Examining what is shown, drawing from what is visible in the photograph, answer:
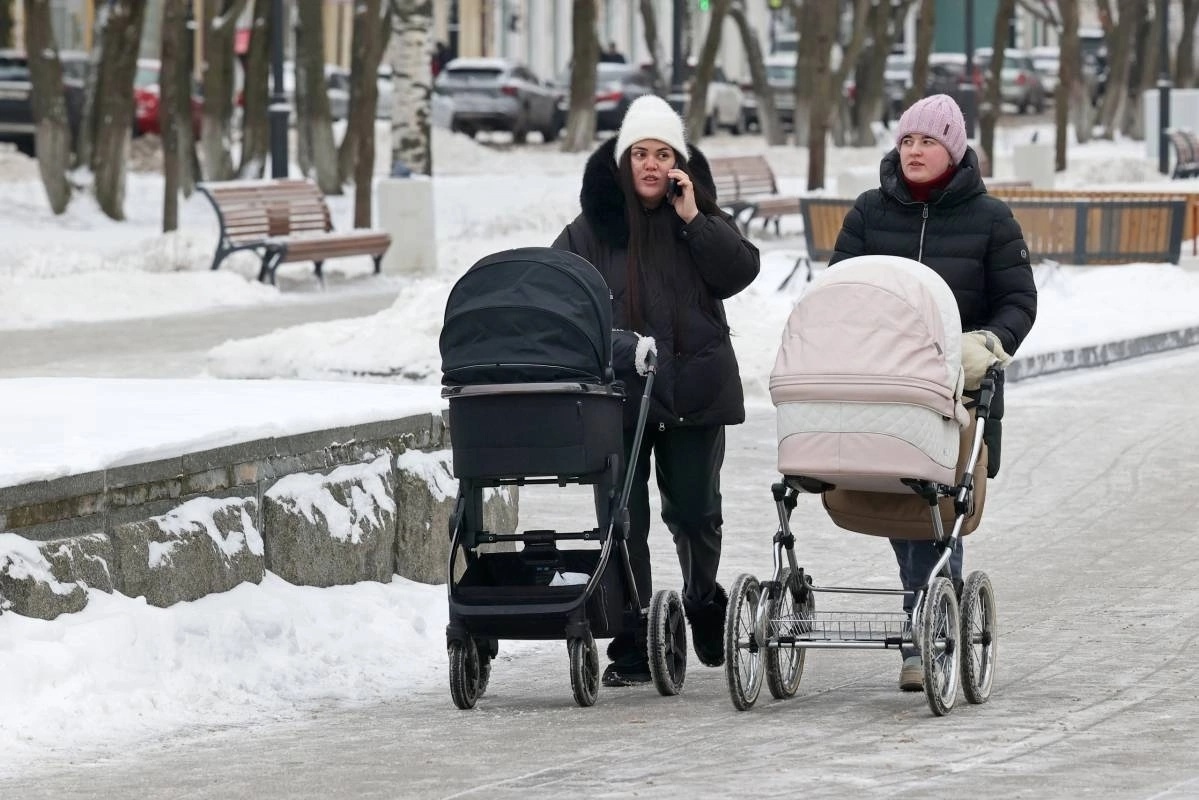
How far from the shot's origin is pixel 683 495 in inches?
289

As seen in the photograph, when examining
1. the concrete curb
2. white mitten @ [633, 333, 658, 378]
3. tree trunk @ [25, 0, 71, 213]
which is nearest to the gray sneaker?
white mitten @ [633, 333, 658, 378]

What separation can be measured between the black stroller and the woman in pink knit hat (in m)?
0.76

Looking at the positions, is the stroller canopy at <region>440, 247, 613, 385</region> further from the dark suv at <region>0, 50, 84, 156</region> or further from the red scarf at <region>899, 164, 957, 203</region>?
the dark suv at <region>0, 50, 84, 156</region>

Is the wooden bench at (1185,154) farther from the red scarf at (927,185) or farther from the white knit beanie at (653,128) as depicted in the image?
the white knit beanie at (653,128)

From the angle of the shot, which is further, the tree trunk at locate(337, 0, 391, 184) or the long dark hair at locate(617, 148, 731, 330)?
the tree trunk at locate(337, 0, 391, 184)

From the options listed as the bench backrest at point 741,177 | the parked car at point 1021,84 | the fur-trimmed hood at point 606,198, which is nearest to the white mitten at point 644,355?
the fur-trimmed hood at point 606,198

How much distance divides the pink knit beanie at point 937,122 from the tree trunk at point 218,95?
2472 centimetres

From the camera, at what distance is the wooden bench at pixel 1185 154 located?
3525 cm

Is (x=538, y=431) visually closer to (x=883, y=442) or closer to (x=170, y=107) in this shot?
(x=883, y=442)

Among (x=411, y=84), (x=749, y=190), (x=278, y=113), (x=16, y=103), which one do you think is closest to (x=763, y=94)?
(x=16, y=103)

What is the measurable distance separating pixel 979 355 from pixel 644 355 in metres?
0.88

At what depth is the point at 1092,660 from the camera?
25.4 feet

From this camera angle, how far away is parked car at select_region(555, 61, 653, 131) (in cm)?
4803

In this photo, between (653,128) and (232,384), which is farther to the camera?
(232,384)
